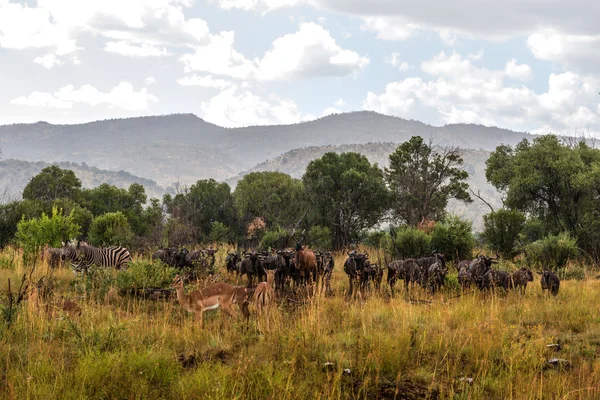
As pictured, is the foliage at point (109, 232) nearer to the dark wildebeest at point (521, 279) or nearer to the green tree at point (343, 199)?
the green tree at point (343, 199)

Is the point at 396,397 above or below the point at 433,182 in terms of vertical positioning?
below

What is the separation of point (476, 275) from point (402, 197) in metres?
18.2

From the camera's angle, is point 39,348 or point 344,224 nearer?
point 39,348

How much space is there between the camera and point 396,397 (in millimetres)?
6230

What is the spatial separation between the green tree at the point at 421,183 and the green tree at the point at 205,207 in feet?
39.2

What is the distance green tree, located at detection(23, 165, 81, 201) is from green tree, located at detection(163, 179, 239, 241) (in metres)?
8.65

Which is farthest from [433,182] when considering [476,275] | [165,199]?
[165,199]

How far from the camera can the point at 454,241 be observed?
66.7 ft

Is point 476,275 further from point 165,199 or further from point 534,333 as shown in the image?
point 165,199

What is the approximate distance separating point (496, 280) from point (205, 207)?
85.7 feet

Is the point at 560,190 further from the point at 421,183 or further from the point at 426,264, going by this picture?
the point at 426,264

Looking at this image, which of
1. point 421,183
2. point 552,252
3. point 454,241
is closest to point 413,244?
point 454,241

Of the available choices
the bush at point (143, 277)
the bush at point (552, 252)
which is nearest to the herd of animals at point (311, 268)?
the bush at point (143, 277)

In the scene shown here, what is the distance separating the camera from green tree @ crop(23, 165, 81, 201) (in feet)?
123
